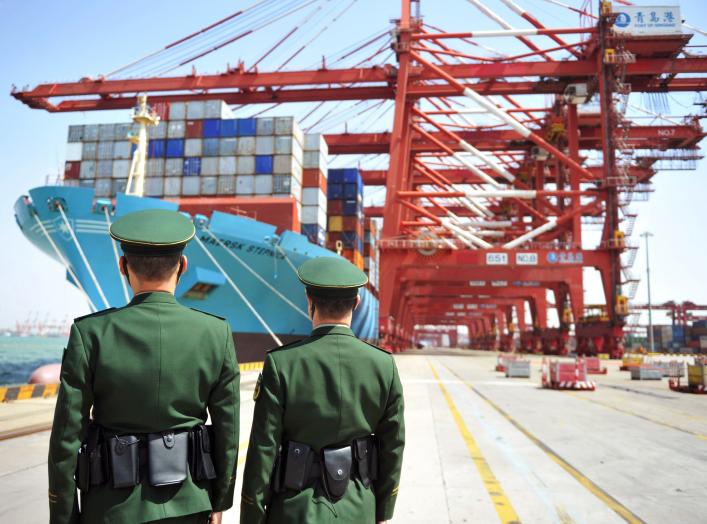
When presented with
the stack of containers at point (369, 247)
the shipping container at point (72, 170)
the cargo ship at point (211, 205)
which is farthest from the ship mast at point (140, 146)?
the stack of containers at point (369, 247)

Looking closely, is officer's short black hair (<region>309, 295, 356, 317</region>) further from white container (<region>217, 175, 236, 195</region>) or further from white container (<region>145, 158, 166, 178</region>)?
white container (<region>145, 158, 166, 178</region>)

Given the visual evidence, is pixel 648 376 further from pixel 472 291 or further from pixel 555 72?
pixel 472 291

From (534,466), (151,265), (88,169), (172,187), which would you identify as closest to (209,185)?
(172,187)

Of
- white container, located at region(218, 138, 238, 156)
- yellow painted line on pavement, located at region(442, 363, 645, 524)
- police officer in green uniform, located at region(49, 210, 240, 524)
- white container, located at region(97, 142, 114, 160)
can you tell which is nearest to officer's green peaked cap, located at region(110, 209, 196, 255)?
police officer in green uniform, located at region(49, 210, 240, 524)

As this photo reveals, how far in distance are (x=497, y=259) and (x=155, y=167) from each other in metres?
18.8

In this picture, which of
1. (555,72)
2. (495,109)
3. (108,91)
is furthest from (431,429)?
(108,91)

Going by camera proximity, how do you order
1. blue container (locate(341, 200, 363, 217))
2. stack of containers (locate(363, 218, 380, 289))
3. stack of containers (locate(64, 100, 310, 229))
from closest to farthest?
stack of containers (locate(64, 100, 310, 229)), blue container (locate(341, 200, 363, 217)), stack of containers (locate(363, 218, 380, 289))

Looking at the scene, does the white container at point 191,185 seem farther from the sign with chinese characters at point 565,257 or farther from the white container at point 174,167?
the sign with chinese characters at point 565,257

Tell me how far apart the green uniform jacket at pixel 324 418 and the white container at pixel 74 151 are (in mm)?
25887

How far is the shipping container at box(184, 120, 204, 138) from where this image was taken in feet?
82.9

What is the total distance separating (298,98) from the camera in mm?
31203

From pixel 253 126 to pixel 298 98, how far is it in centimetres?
668

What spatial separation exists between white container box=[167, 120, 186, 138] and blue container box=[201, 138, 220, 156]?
132cm

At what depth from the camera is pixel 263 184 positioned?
2462 centimetres
